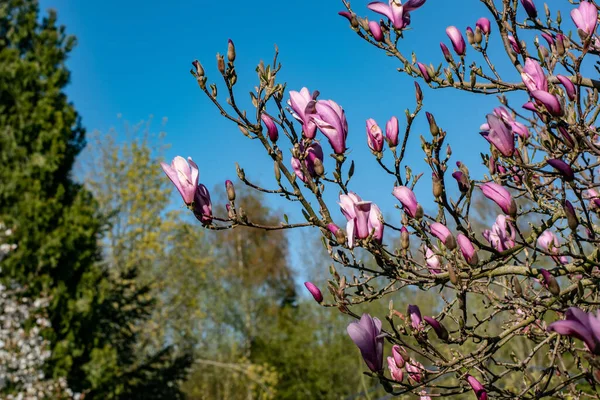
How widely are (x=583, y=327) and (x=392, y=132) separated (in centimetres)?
66

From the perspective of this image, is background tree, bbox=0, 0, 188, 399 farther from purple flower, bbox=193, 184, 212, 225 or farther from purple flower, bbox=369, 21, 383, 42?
purple flower, bbox=369, 21, 383, 42

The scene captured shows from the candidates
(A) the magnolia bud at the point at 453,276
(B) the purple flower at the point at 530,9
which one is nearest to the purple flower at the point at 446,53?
(B) the purple flower at the point at 530,9

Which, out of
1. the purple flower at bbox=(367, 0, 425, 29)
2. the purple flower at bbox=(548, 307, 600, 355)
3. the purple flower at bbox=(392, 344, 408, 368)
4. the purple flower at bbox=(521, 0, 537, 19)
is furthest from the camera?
the purple flower at bbox=(521, 0, 537, 19)

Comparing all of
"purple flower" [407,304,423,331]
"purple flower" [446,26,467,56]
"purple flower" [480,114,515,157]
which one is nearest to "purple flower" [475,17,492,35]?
"purple flower" [446,26,467,56]

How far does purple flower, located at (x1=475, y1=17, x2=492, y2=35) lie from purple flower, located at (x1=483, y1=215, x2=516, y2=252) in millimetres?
635

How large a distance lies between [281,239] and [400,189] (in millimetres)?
21057

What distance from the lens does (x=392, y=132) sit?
1385mm

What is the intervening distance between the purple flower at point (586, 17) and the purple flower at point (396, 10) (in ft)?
1.44

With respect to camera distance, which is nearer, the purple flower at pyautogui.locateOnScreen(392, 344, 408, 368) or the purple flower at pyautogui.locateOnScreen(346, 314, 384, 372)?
the purple flower at pyautogui.locateOnScreen(346, 314, 384, 372)

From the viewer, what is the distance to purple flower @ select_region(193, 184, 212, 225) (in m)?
1.43

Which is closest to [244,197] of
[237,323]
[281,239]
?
[281,239]

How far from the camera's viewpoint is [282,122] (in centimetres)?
143

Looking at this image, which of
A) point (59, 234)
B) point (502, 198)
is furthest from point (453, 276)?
point (59, 234)

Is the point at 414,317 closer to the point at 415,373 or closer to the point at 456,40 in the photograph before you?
the point at 415,373
